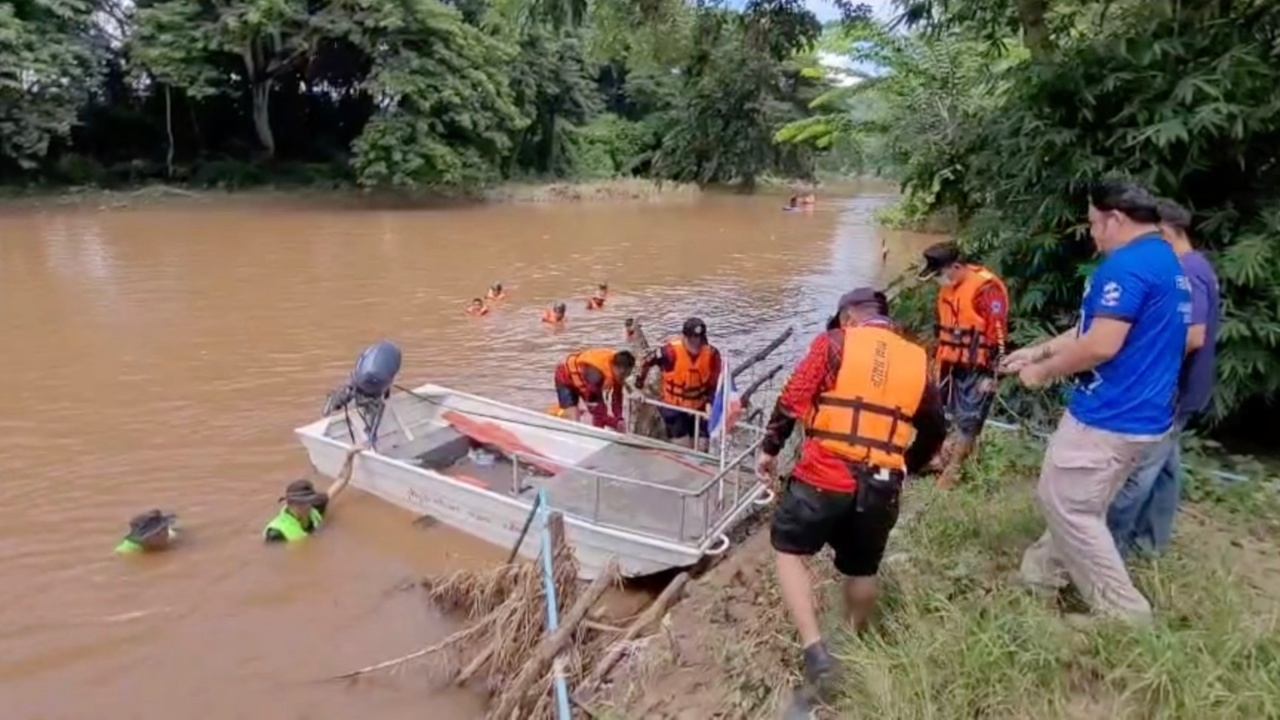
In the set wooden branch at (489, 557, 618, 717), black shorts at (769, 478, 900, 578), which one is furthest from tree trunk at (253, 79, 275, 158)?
black shorts at (769, 478, 900, 578)

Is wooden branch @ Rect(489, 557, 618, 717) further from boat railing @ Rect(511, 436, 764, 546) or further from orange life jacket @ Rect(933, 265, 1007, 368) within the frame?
orange life jacket @ Rect(933, 265, 1007, 368)

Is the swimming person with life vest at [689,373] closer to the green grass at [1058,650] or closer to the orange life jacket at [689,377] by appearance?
the orange life jacket at [689,377]

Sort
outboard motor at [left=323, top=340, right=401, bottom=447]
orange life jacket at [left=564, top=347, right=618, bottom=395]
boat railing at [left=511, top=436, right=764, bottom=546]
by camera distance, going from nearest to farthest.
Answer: boat railing at [left=511, top=436, right=764, bottom=546] → outboard motor at [left=323, top=340, right=401, bottom=447] → orange life jacket at [left=564, top=347, right=618, bottom=395]

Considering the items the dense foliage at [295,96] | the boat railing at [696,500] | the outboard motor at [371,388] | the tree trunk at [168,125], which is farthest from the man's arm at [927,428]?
the tree trunk at [168,125]

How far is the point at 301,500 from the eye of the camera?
711 cm

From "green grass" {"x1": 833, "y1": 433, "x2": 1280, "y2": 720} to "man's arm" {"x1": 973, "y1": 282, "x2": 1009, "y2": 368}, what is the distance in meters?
1.64

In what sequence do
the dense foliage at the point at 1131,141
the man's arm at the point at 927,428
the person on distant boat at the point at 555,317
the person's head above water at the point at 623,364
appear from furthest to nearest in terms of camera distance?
the person on distant boat at the point at 555,317, the person's head above water at the point at 623,364, the dense foliage at the point at 1131,141, the man's arm at the point at 927,428

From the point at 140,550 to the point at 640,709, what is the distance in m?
4.68

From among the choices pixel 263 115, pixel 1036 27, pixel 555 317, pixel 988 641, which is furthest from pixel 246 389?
pixel 263 115

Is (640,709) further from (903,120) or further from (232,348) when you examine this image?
(232,348)

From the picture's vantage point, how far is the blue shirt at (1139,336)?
9.84ft

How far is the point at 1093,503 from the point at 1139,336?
23.0 inches

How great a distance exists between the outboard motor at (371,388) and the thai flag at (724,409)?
103 inches

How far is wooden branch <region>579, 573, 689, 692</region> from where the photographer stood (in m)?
4.22
